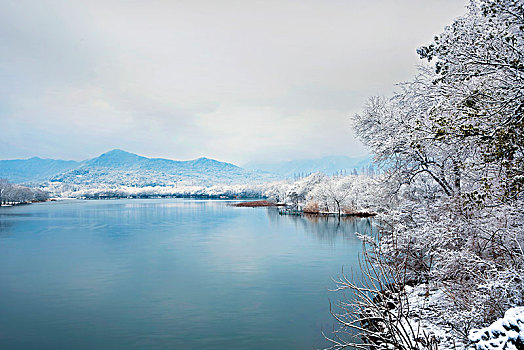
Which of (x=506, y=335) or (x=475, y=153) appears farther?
(x=475, y=153)

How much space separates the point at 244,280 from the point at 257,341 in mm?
7658

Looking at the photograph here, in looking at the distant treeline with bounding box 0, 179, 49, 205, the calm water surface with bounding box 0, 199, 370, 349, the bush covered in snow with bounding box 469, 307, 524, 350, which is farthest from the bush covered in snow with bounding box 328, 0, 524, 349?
the distant treeline with bounding box 0, 179, 49, 205

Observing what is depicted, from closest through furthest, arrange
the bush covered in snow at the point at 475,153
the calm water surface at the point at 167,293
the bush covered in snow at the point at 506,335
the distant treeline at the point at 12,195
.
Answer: the bush covered in snow at the point at 506,335 < the bush covered in snow at the point at 475,153 < the calm water surface at the point at 167,293 < the distant treeline at the point at 12,195

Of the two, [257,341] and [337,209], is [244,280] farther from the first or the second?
[337,209]

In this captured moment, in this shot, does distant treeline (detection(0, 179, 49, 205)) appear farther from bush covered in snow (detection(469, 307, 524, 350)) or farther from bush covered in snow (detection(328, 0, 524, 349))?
bush covered in snow (detection(469, 307, 524, 350))

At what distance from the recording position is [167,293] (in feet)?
56.0

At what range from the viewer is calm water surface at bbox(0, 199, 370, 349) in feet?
40.0

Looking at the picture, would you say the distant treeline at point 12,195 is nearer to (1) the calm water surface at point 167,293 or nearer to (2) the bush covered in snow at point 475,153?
(1) the calm water surface at point 167,293

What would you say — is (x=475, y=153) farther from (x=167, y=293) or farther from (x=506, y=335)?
(x=167, y=293)

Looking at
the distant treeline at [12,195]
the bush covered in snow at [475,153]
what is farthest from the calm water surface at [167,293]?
the distant treeline at [12,195]

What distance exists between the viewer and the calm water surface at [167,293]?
480 inches

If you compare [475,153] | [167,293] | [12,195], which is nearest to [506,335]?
[475,153]

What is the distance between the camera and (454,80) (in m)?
8.09

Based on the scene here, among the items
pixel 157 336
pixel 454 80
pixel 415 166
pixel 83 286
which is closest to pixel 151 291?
pixel 83 286
